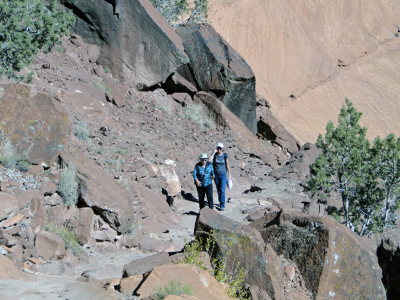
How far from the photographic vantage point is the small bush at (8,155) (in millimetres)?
5605

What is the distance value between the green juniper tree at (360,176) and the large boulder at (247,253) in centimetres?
416

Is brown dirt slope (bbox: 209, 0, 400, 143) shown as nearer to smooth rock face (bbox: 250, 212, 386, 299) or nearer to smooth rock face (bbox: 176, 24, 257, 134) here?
smooth rock face (bbox: 176, 24, 257, 134)

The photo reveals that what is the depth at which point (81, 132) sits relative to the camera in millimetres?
8742

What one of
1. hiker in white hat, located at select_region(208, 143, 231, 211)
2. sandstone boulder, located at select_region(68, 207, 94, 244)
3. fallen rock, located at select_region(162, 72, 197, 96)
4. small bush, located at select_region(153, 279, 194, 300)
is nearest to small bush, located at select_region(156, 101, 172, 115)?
fallen rock, located at select_region(162, 72, 197, 96)

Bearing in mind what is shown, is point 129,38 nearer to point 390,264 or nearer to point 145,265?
point 145,265

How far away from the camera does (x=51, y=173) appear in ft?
19.8

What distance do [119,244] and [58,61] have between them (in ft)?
23.2

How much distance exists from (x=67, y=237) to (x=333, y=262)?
11.1 ft

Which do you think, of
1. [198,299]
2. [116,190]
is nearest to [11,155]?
[116,190]

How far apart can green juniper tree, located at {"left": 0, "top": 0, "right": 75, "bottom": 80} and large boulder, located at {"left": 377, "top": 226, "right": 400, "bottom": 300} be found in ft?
23.0

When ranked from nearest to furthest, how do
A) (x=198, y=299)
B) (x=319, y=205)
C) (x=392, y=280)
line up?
(x=198, y=299), (x=392, y=280), (x=319, y=205)

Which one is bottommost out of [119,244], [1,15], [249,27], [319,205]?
[119,244]

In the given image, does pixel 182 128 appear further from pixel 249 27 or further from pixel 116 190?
pixel 249 27

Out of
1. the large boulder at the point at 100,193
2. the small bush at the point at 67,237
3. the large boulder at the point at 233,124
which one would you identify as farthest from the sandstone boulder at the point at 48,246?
the large boulder at the point at 233,124
